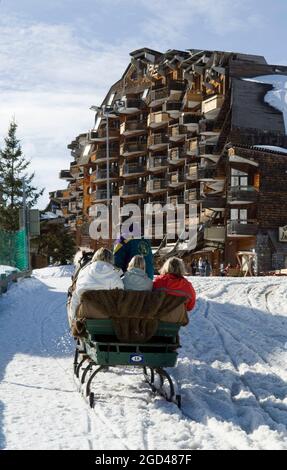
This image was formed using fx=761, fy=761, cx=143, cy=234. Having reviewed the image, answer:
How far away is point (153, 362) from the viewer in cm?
812

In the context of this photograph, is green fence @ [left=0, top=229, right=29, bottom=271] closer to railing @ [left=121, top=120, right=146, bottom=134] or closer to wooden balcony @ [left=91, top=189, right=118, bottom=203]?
railing @ [left=121, top=120, right=146, bottom=134]

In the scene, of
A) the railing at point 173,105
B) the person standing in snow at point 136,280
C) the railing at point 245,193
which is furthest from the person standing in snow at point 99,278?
the railing at point 173,105

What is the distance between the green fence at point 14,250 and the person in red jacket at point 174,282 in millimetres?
17651

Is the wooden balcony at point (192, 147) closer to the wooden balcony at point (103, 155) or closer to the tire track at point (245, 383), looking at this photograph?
the wooden balcony at point (103, 155)

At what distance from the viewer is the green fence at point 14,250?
27.2m

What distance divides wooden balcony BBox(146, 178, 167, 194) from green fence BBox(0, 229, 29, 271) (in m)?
40.1

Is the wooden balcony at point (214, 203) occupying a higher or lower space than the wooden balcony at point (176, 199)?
lower

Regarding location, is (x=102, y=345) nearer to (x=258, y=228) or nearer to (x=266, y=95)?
(x=258, y=228)

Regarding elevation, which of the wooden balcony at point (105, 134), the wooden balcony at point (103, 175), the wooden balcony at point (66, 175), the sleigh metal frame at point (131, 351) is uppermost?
the wooden balcony at point (105, 134)

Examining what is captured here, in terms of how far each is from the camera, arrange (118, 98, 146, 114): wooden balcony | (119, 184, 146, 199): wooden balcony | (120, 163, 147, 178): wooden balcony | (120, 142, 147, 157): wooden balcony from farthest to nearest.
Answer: (118, 98, 146, 114): wooden balcony → (120, 142, 147, 157): wooden balcony → (120, 163, 147, 178): wooden balcony → (119, 184, 146, 199): wooden balcony

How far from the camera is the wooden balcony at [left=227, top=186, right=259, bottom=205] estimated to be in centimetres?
5403

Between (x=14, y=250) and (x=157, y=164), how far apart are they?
4384 centimetres

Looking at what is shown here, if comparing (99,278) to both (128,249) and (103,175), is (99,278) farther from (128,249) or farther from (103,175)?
(103,175)

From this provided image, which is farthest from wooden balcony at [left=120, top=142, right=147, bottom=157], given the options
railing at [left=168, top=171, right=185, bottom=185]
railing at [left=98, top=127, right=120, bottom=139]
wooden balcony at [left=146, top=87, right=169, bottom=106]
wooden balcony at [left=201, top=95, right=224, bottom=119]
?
wooden balcony at [left=201, top=95, right=224, bottom=119]
